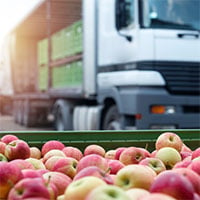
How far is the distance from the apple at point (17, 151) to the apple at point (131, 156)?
0.53 metres

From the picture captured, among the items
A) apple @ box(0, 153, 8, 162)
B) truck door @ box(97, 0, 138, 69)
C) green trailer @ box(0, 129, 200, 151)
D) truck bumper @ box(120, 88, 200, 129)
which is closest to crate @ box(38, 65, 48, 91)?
truck door @ box(97, 0, 138, 69)

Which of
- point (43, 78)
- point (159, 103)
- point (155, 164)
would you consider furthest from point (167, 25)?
point (43, 78)

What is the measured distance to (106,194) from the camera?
1649 millimetres

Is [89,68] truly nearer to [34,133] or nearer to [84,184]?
[34,133]

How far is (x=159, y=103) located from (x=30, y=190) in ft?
19.9

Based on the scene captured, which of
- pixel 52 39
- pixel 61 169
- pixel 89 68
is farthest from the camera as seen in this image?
pixel 52 39

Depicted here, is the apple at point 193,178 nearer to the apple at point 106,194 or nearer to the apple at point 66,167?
the apple at point 106,194

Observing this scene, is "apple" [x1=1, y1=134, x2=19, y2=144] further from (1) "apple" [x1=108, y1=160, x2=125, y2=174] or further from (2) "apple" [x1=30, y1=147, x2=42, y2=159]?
(1) "apple" [x1=108, y1=160, x2=125, y2=174]

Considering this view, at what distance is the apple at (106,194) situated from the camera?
163 centimetres

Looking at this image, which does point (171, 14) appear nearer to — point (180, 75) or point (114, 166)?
point (180, 75)

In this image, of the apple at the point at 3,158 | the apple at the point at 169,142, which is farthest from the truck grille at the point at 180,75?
the apple at the point at 3,158

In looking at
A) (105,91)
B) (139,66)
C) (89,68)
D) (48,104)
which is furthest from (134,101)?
(48,104)

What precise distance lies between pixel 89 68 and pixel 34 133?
19.8 feet

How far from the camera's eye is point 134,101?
7.65 meters
